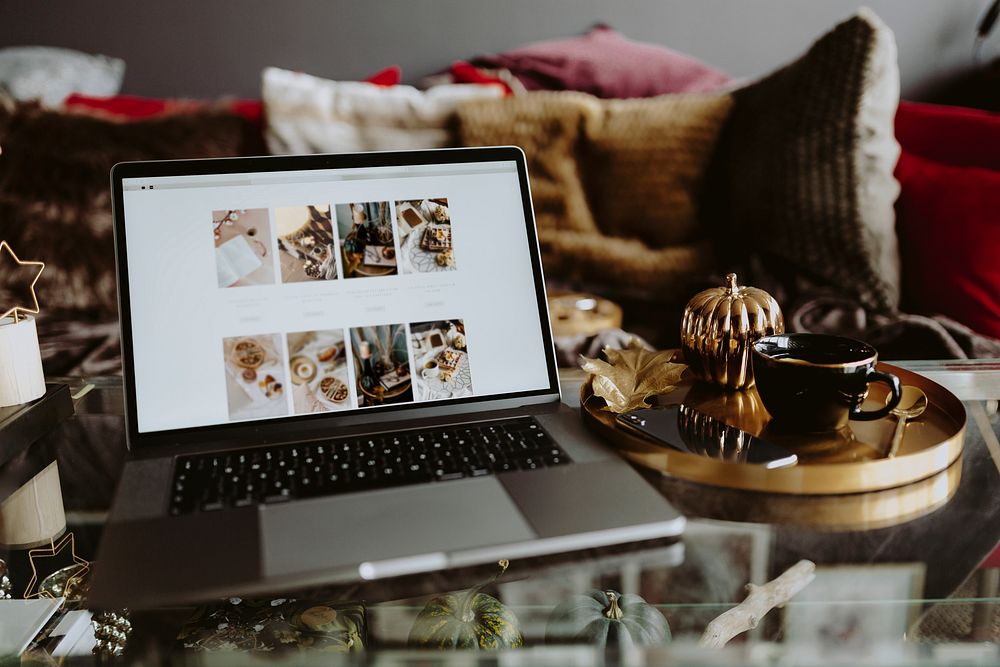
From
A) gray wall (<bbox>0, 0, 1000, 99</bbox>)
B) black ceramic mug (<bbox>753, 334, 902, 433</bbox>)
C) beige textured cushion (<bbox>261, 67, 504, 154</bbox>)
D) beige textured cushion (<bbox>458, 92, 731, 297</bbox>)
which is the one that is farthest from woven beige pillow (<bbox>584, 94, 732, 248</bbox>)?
black ceramic mug (<bbox>753, 334, 902, 433</bbox>)

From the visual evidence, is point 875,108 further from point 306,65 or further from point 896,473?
point 306,65

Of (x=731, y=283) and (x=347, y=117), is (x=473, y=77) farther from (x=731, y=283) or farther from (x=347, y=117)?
(x=731, y=283)

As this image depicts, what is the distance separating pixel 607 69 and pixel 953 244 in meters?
0.92

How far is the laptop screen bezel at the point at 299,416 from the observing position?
0.69 meters

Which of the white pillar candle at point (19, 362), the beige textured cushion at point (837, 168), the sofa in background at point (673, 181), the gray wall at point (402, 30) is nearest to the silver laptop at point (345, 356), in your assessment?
the white pillar candle at point (19, 362)

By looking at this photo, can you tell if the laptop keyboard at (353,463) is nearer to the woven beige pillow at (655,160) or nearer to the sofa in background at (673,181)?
the sofa in background at (673,181)

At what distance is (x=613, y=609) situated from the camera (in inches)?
19.8

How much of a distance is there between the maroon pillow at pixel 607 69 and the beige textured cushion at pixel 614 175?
23cm

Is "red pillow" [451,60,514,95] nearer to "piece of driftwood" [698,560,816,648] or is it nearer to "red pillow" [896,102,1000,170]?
"red pillow" [896,102,1000,170]

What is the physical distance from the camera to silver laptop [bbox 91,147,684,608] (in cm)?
58

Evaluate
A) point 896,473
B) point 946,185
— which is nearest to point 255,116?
point 946,185

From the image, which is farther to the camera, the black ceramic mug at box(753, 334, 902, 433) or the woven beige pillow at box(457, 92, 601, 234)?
the woven beige pillow at box(457, 92, 601, 234)

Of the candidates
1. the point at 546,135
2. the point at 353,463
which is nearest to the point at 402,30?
the point at 546,135

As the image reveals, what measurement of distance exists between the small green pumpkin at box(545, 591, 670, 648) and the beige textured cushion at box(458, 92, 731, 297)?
1.17m
